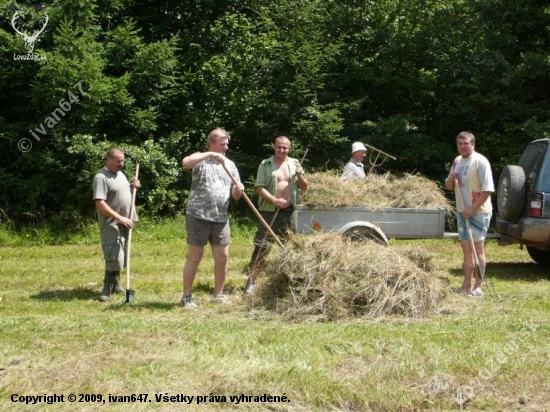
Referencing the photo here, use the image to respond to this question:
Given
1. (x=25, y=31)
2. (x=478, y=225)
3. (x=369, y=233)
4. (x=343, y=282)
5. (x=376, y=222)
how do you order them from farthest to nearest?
(x=25, y=31)
(x=376, y=222)
(x=369, y=233)
(x=478, y=225)
(x=343, y=282)

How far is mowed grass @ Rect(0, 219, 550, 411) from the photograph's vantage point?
485 centimetres

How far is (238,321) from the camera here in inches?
268

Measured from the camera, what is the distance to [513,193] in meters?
9.60

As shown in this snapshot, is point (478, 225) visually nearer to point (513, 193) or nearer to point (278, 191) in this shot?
point (513, 193)

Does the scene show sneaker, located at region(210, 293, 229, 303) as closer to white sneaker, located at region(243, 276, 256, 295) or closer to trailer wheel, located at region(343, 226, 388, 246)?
white sneaker, located at region(243, 276, 256, 295)

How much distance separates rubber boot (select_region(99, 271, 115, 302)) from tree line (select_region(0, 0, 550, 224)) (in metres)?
5.90

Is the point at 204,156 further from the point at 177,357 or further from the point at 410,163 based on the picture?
the point at 410,163

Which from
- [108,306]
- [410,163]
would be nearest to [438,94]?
[410,163]

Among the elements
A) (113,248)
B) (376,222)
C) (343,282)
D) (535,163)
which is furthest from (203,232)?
(535,163)

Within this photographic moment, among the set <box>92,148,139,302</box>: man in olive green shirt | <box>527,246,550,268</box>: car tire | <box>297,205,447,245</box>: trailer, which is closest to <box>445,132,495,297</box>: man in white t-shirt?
<box>297,205,447,245</box>: trailer

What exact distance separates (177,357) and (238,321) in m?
1.38

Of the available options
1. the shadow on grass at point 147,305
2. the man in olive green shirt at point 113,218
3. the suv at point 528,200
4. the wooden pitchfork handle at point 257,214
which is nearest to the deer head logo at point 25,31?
the man in olive green shirt at point 113,218

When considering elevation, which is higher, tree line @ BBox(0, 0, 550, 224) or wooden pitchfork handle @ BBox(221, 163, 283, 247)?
tree line @ BBox(0, 0, 550, 224)

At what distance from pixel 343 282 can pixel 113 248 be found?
2.87 metres
